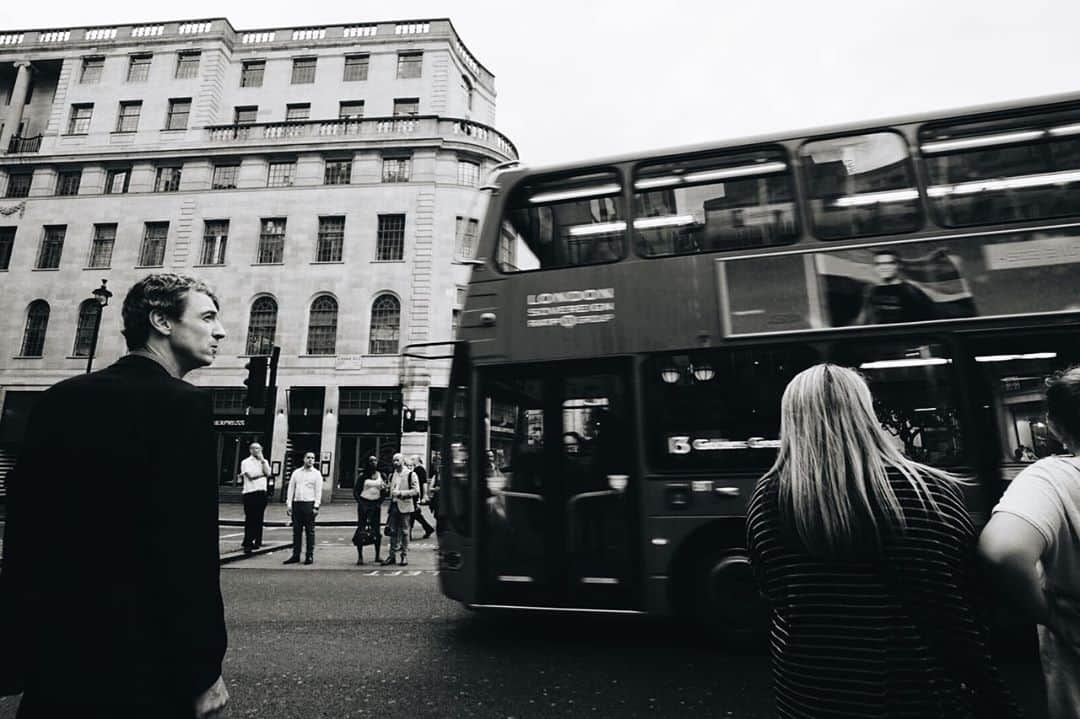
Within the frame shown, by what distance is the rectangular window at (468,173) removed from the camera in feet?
86.5

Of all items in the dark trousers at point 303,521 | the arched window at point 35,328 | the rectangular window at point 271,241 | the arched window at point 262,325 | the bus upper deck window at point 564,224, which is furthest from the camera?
the arched window at point 35,328

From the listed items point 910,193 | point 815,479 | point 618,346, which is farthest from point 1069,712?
point 910,193

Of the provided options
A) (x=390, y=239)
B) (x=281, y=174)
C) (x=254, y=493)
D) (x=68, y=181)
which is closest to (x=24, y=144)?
(x=68, y=181)

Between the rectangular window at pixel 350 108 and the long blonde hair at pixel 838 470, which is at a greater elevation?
the rectangular window at pixel 350 108

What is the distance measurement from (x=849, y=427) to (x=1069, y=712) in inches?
40.3

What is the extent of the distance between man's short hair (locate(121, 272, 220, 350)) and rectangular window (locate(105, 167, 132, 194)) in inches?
1267

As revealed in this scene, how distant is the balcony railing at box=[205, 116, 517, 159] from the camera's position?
2619 cm

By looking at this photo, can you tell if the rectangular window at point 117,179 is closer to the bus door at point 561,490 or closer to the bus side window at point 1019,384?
the bus door at point 561,490

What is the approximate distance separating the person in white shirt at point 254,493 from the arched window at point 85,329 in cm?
2087

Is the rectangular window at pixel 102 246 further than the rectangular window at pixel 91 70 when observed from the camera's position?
No

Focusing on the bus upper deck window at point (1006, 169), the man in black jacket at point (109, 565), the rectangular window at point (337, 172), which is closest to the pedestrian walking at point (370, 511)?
the man in black jacket at point (109, 565)

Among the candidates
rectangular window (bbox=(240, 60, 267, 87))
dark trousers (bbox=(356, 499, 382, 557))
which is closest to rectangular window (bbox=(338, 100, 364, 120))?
rectangular window (bbox=(240, 60, 267, 87))

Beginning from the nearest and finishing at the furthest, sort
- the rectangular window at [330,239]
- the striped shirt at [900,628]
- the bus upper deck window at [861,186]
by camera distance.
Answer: the striped shirt at [900,628]
the bus upper deck window at [861,186]
the rectangular window at [330,239]

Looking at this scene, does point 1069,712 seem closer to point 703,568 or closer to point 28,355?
point 703,568
